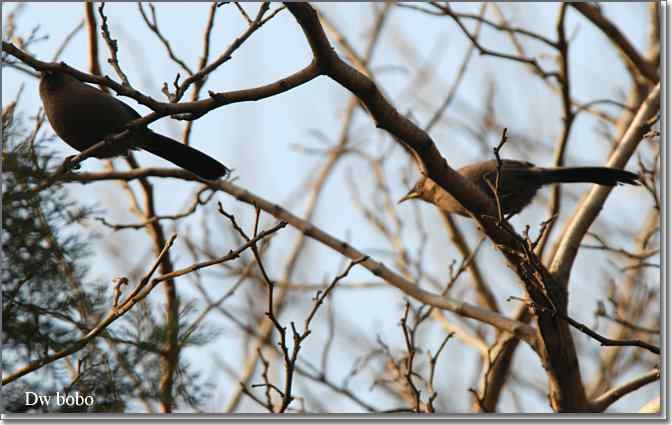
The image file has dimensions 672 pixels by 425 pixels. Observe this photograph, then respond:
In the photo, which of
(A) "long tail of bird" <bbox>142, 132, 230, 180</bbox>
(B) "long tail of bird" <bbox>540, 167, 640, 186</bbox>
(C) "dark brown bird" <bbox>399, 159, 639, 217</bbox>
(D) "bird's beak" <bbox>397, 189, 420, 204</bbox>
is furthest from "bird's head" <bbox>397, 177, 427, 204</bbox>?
(A) "long tail of bird" <bbox>142, 132, 230, 180</bbox>

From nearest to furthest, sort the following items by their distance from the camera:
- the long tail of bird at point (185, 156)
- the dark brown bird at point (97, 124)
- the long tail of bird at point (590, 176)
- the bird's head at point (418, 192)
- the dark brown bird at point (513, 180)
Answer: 1. the dark brown bird at point (97, 124)
2. the long tail of bird at point (185, 156)
3. the long tail of bird at point (590, 176)
4. the dark brown bird at point (513, 180)
5. the bird's head at point (418, 192)

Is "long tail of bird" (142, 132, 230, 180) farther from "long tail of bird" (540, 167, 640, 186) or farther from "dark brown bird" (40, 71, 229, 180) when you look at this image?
"long tail of bird" (540, 167, 640, 186)

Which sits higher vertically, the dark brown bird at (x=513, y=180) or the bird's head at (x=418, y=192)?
the bird's head at (x=418, y=192)

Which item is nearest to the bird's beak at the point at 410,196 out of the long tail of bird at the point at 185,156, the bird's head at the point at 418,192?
the bird's head at the point at 418,192

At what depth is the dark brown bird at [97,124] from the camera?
5184mm

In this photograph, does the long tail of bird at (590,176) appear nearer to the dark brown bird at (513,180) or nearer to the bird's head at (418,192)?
the dark brown bird at (513,180)

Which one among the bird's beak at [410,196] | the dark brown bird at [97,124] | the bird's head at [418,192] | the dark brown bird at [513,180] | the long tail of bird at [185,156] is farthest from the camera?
the bird's beak at [410,196]

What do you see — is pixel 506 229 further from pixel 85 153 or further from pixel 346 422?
pixel 85 153

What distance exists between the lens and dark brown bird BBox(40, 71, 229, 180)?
17.0 feet

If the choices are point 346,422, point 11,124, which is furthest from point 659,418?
point 11,124

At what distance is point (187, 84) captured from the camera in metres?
3.86

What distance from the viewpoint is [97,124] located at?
519 cm

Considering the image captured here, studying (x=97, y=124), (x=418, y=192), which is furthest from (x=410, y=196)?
(x=97, y=124)

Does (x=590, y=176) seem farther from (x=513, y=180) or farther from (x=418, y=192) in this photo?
(x=418, y=192)
